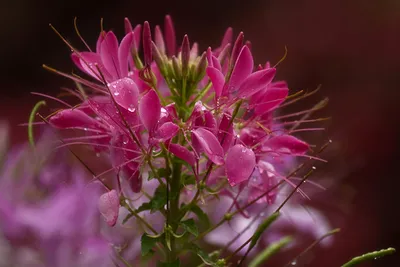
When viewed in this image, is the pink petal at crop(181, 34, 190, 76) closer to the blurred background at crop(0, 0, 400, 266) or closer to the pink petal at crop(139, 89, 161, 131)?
the pink petal at crop(139, 89, 161, 131)

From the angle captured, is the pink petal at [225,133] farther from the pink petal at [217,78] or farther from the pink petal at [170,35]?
the pink petal at [170,35]

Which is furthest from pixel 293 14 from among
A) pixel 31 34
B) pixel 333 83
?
pixel 31 34

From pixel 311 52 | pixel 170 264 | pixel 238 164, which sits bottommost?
pixel 311 52

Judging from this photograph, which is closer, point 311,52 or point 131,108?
point 131,108

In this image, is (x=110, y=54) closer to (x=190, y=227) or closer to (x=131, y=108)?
(x=131, y=108)

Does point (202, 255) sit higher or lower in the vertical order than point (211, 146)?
lower

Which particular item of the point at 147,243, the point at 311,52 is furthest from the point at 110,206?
the point at 311,52

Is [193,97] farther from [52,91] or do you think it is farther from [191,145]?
[52,91]
